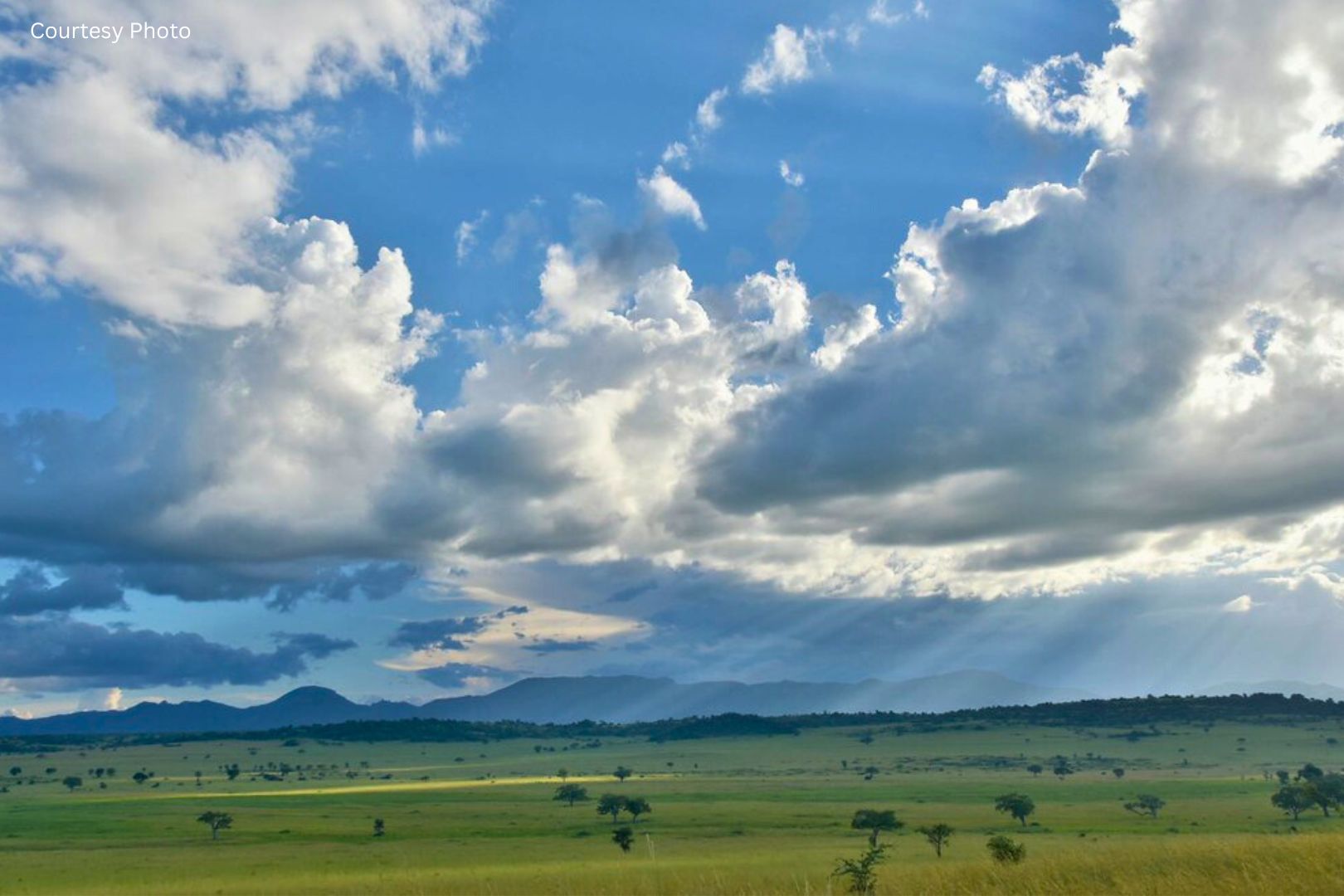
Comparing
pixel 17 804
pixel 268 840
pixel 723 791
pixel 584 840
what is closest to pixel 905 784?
pixel 723 791

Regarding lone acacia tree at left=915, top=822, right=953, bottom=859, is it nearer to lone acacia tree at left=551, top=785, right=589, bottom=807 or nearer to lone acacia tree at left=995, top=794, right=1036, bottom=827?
lone acacia tree at left=995, top=794, right=1036, bottom=827

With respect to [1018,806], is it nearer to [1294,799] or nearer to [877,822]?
[877,822]

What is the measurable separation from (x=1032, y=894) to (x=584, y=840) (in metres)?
97.4

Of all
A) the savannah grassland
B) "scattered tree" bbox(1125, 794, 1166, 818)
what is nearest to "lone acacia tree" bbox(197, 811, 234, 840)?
the savannah grassland

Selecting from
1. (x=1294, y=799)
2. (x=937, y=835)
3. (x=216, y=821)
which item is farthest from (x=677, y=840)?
(x=1294, y=799)

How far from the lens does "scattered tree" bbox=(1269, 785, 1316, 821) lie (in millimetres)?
111062

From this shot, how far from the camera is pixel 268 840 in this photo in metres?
110

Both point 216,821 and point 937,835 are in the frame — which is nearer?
point 937,835

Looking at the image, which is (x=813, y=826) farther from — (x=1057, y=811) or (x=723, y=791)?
(x=723, y=791)

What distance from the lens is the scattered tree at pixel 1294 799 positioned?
111 m

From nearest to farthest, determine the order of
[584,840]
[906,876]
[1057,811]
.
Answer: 1. [906,876]
2. [584,840]
3. [1057,811]

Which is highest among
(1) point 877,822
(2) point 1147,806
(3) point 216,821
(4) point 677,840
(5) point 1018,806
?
(5) point 1018,806

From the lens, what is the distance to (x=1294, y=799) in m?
111

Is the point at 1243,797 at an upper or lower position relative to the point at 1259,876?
lower
